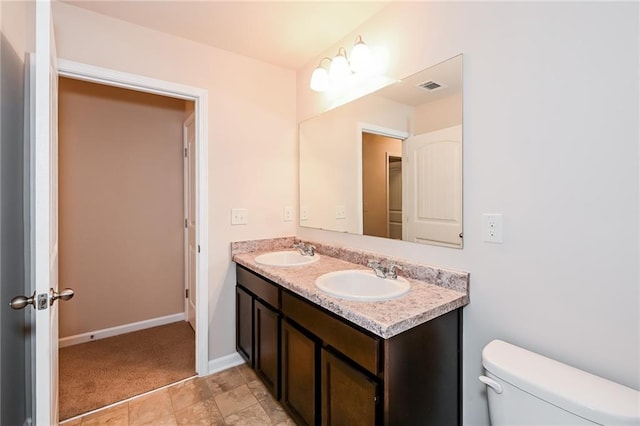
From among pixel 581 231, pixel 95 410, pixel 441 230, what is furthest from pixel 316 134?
pixel 95 410

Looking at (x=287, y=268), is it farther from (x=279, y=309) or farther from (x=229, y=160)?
(x=229, y=160)

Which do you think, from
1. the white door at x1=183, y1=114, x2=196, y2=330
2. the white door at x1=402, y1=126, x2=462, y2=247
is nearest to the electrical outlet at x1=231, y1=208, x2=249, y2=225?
the white door at x1=183, y1=114, x2=196, y2=330

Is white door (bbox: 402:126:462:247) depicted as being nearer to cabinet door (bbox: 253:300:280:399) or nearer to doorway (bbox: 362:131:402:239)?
doorway (bbox: 362:131:402:239)

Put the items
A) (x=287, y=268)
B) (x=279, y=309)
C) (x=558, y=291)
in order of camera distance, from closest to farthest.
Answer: (x=558, y=291)
(x=279, y=309)
(x=287, y=268)

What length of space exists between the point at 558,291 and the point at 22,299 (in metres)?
1.82

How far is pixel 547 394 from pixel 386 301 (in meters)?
0.55

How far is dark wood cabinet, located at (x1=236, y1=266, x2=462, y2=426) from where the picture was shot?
1062mm

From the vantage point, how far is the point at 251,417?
1681mm

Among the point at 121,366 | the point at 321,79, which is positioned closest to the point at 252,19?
the point at 321,79

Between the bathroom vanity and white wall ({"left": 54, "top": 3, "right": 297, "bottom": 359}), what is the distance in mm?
596

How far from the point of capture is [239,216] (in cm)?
222

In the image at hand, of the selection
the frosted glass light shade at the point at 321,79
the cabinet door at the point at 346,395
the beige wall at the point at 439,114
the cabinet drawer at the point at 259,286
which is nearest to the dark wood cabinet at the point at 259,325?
the cabinet drawer at the point at 259,286

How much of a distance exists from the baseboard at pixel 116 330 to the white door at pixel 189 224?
170 mm

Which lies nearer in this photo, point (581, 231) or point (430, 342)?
point (581, 231)
